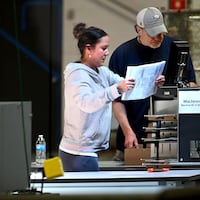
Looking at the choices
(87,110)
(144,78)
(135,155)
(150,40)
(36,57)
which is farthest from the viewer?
(36,57)

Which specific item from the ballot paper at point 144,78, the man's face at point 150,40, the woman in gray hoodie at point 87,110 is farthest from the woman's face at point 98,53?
the man's face at point 150,40

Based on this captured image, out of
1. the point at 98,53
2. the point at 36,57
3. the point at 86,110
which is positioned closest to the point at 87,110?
the point at 86,110

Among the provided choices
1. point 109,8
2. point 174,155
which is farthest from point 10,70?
point 174,155

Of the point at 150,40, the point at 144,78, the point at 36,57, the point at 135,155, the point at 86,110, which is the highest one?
the point at 150,40

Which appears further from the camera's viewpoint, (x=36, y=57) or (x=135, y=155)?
(x=36, y=57)

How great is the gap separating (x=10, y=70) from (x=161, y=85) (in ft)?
8.36

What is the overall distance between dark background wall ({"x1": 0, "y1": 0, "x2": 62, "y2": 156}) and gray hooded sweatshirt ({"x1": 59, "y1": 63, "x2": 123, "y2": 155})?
7.04 ft

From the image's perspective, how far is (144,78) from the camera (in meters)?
4.16

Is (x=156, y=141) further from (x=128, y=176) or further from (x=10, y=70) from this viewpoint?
(x=10, y=70)

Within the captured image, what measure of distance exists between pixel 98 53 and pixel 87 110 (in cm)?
39

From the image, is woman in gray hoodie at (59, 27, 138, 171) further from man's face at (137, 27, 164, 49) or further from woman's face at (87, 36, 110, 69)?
man's face at (137, 27, 164, 49)

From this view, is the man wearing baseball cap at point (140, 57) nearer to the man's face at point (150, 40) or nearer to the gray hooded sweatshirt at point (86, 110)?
the man's face at point (150, 40)

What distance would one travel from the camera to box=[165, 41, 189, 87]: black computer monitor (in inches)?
159

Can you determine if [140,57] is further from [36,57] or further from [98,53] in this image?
[36,57]
